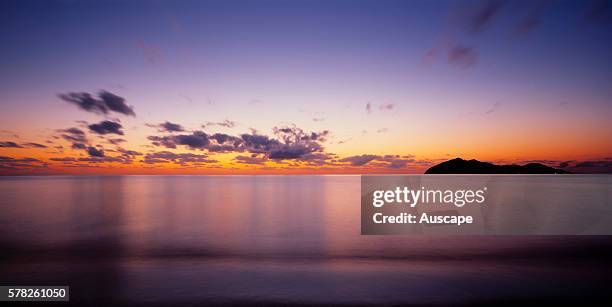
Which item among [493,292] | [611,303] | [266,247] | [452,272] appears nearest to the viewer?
[611,303]

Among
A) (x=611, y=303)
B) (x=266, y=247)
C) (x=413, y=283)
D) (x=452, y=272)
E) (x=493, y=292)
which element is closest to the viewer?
(x=611, y=303)

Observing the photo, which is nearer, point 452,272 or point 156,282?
point 156,282

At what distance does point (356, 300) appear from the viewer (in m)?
11.3

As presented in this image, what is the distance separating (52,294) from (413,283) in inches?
543

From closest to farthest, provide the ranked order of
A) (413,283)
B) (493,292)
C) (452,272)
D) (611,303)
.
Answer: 1. (611,303)
2. (493,292)
3. (413,283)
4. (452,272)

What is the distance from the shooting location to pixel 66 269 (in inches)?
616

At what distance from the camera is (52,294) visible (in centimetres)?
1162

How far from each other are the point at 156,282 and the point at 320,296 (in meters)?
6.94

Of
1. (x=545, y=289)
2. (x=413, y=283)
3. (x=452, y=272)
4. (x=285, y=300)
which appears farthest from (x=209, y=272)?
(x=545, y=289)

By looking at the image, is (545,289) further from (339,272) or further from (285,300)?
(285,300)

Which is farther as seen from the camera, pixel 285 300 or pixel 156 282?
pixel 156 282

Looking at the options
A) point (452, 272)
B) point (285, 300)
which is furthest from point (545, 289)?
point (285, 300)

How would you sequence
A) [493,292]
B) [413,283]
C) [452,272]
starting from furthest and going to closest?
1. [452,272]
2. [413,283]
3. [493,292]

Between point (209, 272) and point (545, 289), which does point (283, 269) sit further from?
point (545, 289)
